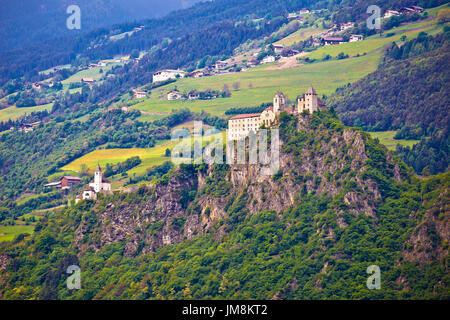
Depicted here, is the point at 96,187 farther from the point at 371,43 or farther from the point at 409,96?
the point at 371,43

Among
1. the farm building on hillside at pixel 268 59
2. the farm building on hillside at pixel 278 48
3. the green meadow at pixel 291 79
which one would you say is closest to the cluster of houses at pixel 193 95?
the green meadow at pixel 291 79

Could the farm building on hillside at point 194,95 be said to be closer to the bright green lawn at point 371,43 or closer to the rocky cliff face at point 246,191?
the bright green lawn at point 371,43

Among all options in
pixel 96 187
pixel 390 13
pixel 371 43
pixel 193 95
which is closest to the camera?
pixel 96 187

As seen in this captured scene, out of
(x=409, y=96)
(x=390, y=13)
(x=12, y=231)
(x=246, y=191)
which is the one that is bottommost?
(x=12, y=231)

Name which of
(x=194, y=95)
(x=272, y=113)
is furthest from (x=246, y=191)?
(x=194, y=95)

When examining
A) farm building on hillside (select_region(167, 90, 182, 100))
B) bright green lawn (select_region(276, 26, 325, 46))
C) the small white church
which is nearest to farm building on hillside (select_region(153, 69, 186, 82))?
farm building on hillside (select_region(167, 90, 182, 100))
